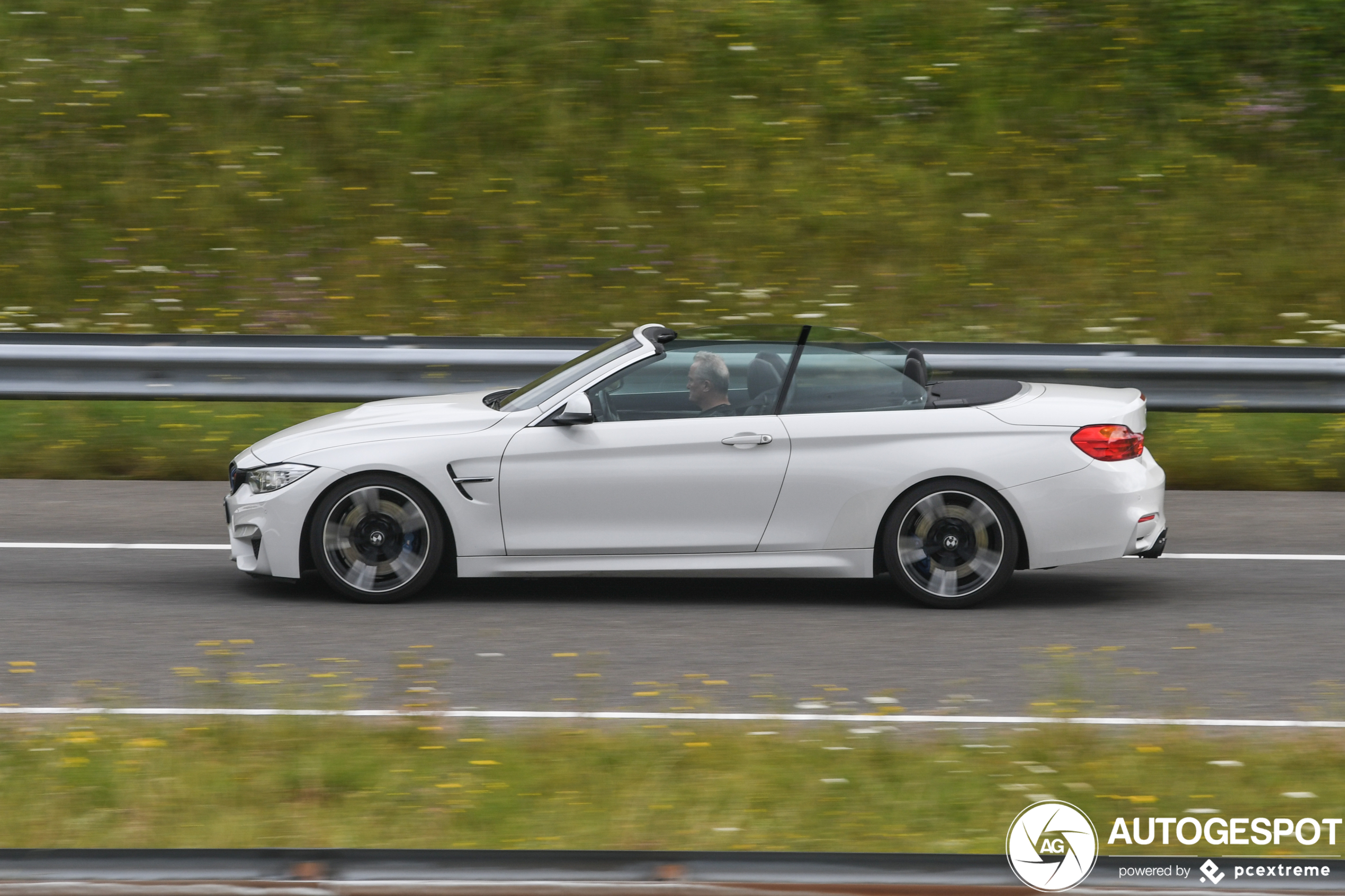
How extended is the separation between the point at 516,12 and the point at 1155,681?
12.5m

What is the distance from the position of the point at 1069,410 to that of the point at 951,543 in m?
0.85

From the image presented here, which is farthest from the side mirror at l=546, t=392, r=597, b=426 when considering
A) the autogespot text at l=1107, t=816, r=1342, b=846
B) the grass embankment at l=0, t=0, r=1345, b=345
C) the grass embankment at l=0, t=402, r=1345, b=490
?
the grass embankment at l=0, t=0, r=1345, b=345

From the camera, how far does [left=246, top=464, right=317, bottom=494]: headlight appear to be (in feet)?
25.1

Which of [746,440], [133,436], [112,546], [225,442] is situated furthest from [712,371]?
[133,436]

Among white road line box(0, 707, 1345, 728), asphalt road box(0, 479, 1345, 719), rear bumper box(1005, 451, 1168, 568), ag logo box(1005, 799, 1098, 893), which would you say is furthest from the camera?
rear bumper box(1005, 451, 1168, 568)

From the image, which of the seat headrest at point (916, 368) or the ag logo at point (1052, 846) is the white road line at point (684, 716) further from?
the seat headrest at point (916, 368)

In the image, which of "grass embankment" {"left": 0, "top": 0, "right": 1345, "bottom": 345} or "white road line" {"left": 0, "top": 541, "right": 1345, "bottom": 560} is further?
"grass embankment" {"left": 0, "top": 0, "right": 1345, "bottom": 345}

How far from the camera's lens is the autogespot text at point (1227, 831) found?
456 cm

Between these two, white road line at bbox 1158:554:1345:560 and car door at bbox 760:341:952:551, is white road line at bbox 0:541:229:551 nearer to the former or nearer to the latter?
car door at bbox 760:341:952:551

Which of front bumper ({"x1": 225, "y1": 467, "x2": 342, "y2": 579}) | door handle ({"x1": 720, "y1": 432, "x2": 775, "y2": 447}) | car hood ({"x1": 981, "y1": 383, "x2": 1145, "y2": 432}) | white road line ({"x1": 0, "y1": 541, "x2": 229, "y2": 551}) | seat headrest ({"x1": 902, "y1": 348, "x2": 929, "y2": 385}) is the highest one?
seat headrest ({"x1": 902, "y1": 348, "x2": 929, "y2": 385})

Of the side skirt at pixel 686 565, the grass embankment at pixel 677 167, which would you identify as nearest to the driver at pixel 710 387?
the side skirt at pixel 686 565

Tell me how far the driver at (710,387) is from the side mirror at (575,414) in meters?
0.48

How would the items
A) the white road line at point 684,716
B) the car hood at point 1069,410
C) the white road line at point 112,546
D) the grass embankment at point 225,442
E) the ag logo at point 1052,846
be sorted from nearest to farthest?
the ag logo at point 1052,846
the white road line at point 684,716
the car hood at point 1069,410
the white road line at point 112,546
the grass embankment at point 225,442

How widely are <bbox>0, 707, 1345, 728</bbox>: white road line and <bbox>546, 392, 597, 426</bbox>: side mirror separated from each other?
1991mm
